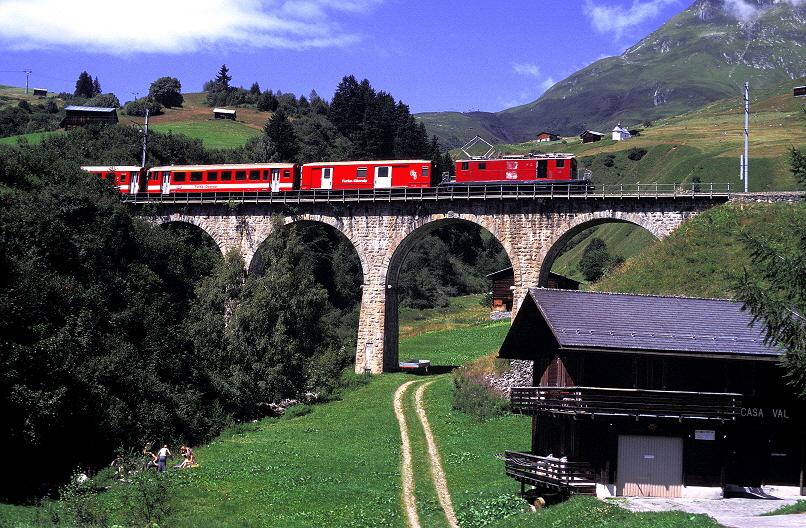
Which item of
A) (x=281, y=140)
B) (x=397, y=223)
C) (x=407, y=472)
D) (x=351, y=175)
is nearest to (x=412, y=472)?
(x=407, y=472)

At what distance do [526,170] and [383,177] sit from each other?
10144mm

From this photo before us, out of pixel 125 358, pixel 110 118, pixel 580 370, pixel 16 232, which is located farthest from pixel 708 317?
pixel 110 118

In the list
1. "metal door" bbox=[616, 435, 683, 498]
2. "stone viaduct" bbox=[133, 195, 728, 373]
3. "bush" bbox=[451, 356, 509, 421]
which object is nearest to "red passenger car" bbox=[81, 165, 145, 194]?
"stone viaduct" bbox=[133, 195, 728, 373]

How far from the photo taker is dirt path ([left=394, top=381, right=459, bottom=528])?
2684 centimetres

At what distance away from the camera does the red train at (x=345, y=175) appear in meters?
56.0

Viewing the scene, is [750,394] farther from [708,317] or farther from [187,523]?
[187,523]

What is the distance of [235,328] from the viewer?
48.8m

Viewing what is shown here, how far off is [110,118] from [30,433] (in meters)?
114

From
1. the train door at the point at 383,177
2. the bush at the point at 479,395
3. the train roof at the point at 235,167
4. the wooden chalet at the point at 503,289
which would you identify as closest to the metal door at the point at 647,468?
the bush at the point at 479,395

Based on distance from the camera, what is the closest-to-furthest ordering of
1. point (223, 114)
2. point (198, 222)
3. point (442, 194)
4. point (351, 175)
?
point (442, 194) < point (351, 175) < point (198, 222) < point (223, 114)

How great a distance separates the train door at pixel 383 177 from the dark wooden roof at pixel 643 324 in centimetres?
3120

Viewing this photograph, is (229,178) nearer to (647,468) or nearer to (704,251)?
(704,251)

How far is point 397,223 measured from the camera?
5822cm

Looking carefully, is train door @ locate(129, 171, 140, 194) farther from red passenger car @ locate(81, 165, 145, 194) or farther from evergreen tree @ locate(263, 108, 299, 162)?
evergreen tree @ locate(263, 108, 299, 162)
